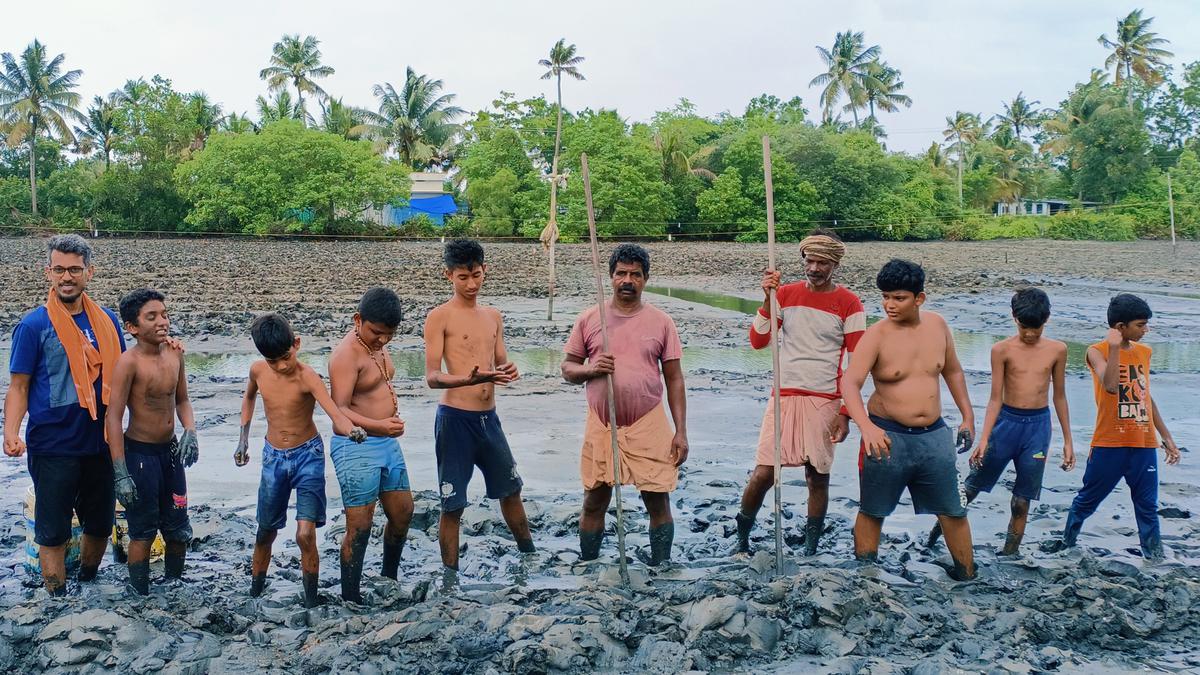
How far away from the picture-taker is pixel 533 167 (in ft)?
161

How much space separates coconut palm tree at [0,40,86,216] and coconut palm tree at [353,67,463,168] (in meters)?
14.9

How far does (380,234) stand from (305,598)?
4098 cm

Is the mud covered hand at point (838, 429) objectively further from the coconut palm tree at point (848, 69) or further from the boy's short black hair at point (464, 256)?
the coconut palm tree at point (848, 69)

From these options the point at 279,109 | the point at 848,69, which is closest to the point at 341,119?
the point at 279,109

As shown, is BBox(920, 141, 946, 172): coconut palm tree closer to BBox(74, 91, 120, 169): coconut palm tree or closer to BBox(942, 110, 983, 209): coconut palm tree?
BBox(942, 110, 983, 209): coconut palm tree

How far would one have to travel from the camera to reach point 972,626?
446 centimetres

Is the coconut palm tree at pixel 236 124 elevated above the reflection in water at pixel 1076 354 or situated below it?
above

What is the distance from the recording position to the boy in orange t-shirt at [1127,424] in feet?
17.6

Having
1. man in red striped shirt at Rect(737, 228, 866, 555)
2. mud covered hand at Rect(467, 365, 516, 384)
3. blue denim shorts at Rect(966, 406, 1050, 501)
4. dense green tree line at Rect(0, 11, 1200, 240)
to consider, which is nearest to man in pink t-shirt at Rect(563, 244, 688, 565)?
mud covered hand at Rect(467, 365, 516, 384)

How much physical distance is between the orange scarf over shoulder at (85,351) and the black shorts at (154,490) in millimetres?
282

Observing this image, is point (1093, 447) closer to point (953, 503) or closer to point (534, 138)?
point (953, 503)

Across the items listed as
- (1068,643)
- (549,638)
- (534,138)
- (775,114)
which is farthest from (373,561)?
(775,114)

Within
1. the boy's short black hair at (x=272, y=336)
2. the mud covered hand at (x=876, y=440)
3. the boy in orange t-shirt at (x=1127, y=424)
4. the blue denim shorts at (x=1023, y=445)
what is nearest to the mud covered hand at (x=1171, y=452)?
the boy in orange t-shirt at (x=1127, y=424)

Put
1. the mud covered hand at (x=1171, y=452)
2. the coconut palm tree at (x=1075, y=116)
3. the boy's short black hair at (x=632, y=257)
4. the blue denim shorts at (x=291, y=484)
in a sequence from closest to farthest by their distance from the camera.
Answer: the blue denim shorts at (x=291, y=484)
the boy's short black hair at (x=632, y=257)
the mud covered hand at (x=1171, y=452)
the coconut palm tree at (x=1075, y=116)
